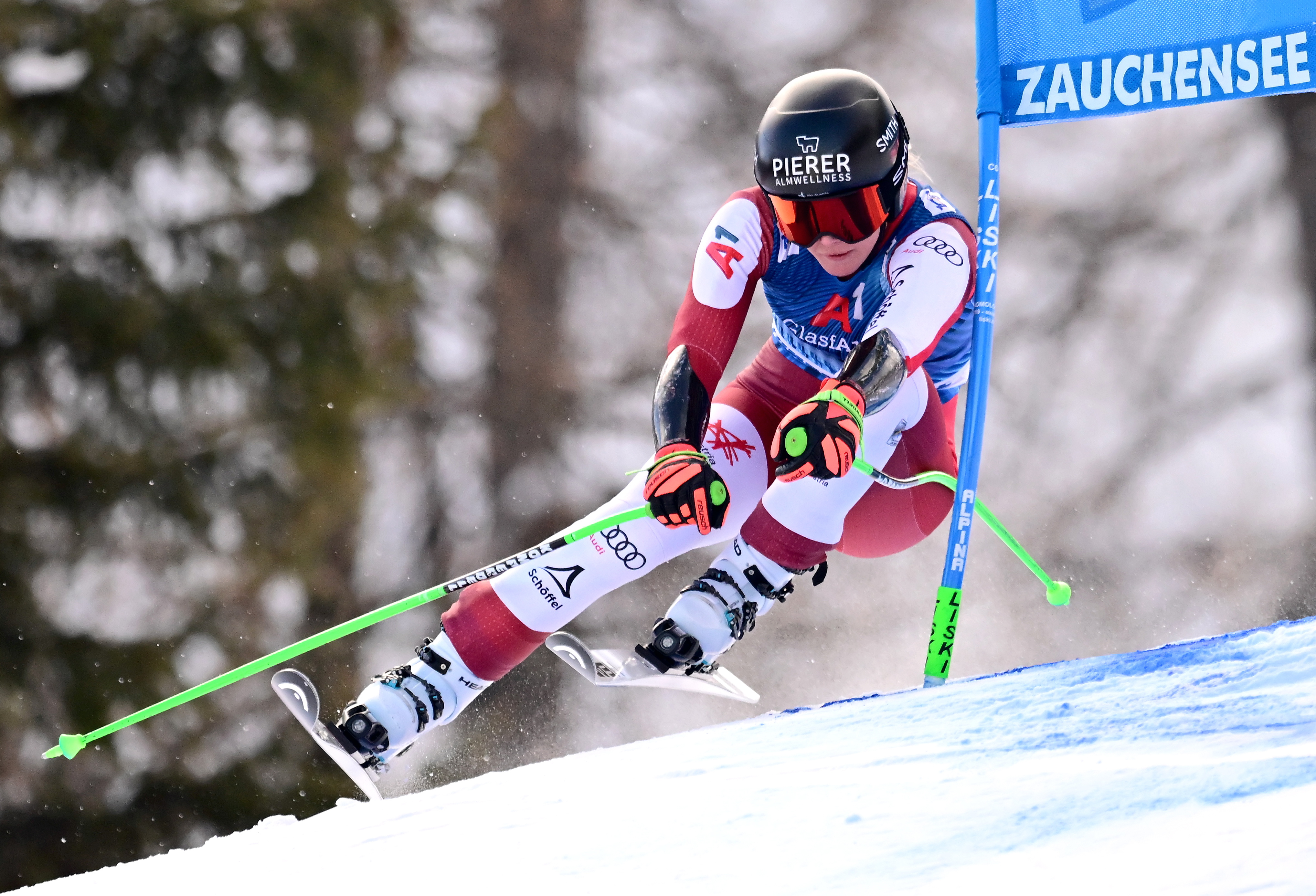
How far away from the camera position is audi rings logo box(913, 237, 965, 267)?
2471mm

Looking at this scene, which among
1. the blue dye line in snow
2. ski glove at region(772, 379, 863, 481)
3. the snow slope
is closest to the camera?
the snow slope

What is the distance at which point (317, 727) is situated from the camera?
2.57 m

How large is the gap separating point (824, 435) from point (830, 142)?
61 centimetres

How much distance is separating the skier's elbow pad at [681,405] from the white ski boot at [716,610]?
300 mm

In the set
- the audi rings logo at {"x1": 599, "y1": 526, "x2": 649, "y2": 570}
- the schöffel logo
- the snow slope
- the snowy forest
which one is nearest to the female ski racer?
the audi rings logo at {"x1": 599, "y1": 526, "x2": 649, "y2": 570}

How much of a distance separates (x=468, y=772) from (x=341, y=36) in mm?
4903

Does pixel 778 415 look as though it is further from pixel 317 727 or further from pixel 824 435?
pixel 317 727

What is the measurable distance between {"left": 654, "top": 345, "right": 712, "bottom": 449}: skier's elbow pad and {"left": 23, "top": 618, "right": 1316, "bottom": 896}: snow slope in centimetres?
61

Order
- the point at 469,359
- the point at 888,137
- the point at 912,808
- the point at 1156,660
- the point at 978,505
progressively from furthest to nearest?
the point at 469,359 < the point at 978,505 < the point at 888,137 < the point at 1156,660 < the point at 912,808

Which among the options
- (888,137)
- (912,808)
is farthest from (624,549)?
(912,808)

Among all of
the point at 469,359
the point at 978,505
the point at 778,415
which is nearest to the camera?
the point at 978,505

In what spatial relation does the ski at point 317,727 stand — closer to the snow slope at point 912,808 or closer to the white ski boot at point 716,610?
the snow slope at point 912,808

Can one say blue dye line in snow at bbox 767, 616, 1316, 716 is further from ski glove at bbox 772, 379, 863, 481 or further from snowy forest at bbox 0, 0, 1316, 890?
snowy forest at bbox 0, 0, 1316, 890

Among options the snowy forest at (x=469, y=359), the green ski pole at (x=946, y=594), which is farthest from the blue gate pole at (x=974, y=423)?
the snowy forest at (x=469, y=359)
